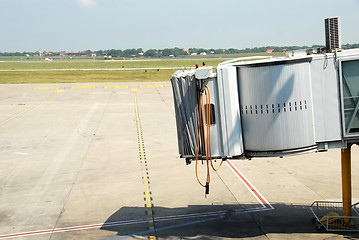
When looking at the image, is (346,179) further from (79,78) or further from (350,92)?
(79,78)

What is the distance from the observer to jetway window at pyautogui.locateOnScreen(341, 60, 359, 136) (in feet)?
52.2

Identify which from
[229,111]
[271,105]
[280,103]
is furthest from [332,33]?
[229,111]

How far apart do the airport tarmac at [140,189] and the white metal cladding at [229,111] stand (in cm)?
342

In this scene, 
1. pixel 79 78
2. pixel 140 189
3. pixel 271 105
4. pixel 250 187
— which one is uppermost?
pixel 271 105

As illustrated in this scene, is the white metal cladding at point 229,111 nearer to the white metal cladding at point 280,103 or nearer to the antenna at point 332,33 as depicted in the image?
the white metal cladding at point 280,103

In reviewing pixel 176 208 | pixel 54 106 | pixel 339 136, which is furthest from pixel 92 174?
pixel 54 106

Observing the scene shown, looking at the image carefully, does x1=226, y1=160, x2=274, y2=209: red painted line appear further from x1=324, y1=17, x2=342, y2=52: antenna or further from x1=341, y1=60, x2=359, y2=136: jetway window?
x1=324, y1=17, x2=342, y2=52: antenna

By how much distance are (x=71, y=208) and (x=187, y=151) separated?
7.06 m

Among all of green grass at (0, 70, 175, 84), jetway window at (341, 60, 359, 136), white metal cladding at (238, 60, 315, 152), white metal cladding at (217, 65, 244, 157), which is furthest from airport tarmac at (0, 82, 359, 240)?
green grass at (0, 70, 175, 84)

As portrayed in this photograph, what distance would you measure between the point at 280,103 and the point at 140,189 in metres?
10.2

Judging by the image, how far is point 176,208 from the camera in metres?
20.7

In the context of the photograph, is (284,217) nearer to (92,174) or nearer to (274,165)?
(274,165)

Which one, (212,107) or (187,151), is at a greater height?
(212,107)

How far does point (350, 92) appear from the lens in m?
16.0
